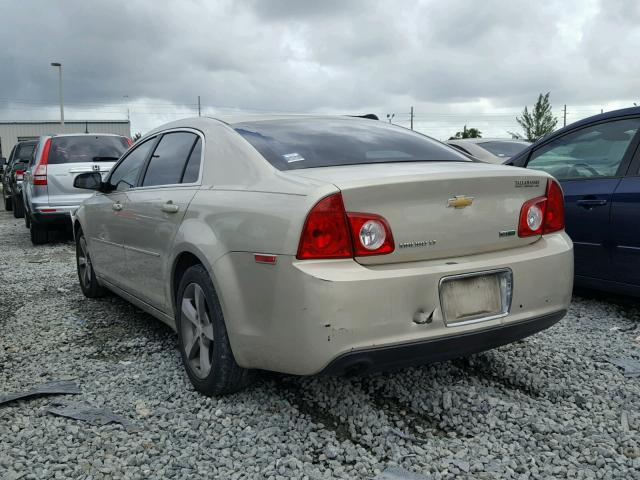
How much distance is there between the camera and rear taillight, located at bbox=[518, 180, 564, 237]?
305 centimetres

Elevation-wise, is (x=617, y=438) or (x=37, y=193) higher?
(x=37, y=193)

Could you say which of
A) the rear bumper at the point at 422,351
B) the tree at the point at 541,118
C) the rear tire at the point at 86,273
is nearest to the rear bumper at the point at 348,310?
the rear bumper at the point at 422,351

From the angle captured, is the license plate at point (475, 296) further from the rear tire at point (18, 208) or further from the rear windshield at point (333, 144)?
the rear tire at point (18, 208)

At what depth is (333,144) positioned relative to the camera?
3367 millimetres

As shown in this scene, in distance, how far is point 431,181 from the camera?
275 cm

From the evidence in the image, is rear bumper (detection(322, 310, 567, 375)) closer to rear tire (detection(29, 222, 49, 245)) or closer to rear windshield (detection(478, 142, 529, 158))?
rear windshield (detection(478, 142, 529, 158))

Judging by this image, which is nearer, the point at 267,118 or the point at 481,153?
the point at 267,118

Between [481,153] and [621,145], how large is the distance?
455cm

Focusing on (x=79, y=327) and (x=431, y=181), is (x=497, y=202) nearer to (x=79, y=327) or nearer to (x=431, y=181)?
(x=431, y=181)

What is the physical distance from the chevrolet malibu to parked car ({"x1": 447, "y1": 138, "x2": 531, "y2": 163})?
573 cm

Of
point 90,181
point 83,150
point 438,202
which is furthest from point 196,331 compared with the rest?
point 83,150

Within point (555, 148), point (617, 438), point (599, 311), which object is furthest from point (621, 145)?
point (617, 438)

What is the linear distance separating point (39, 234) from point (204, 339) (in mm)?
7892

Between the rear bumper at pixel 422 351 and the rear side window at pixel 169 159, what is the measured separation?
1708 millimetres
